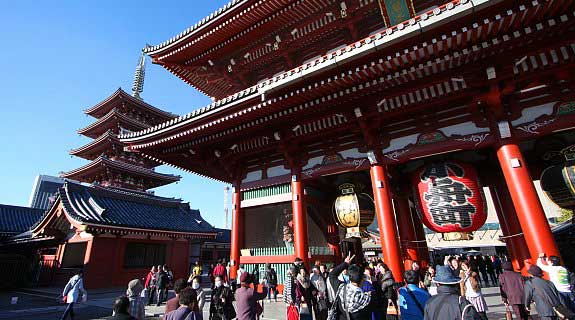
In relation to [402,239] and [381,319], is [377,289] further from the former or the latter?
[402,239]

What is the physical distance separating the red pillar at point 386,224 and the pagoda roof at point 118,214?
14.5m

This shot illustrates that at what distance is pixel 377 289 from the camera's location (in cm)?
443

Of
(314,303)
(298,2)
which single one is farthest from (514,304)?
(298,2)

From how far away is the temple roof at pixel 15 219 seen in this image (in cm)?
2095

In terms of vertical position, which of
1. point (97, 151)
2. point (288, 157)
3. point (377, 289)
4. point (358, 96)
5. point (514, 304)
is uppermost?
point (97, 151)

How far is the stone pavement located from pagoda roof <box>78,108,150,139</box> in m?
18.7

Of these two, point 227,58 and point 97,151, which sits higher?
point 97,151

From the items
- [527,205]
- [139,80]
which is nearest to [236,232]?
[527,205]

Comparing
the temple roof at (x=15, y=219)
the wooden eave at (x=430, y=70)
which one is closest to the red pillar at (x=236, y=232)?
the wooden eave at (x=430, y=70)

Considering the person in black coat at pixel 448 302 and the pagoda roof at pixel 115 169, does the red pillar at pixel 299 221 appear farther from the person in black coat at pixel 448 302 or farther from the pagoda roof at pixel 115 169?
the pagoda roof at pixel 115 169

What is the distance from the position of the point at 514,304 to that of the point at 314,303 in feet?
13.8

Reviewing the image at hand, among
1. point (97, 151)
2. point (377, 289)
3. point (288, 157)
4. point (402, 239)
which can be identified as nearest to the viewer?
point (377, 289)

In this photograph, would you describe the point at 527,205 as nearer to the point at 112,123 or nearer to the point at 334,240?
the point at 334,240

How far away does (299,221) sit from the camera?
8.45m
